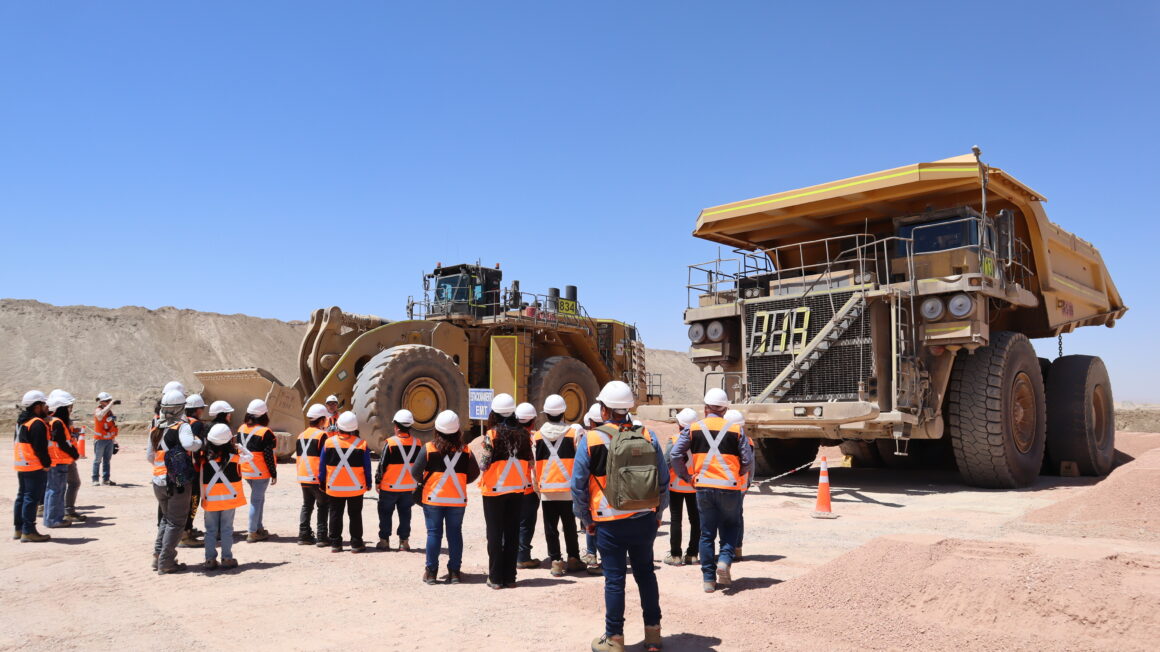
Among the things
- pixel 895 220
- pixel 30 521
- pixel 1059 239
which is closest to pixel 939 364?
pixel 895 220

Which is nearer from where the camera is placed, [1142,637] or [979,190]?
[1142,637]

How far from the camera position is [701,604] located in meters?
5.72

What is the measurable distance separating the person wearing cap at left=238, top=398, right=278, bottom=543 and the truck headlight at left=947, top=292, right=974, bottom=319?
8304 millimetres

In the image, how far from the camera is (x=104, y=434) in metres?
13.6

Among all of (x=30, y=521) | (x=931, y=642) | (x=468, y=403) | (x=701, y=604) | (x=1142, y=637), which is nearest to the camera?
(x=1142, y=637)

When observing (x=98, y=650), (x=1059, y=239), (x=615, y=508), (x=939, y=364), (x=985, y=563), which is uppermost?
(x=1059, y=239)

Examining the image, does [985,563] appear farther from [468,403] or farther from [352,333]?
[352,333]

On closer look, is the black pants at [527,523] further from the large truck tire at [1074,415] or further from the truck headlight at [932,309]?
the large truck tire at [1074,415]

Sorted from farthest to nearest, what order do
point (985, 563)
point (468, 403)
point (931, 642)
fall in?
point (468, 403)
point (985, 563)
point (931, 642)

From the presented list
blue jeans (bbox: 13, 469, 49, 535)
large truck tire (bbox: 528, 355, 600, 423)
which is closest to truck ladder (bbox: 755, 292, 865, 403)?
large truck tire (bbox: 528, 355, 600, 423)

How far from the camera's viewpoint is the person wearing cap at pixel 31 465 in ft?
28.6

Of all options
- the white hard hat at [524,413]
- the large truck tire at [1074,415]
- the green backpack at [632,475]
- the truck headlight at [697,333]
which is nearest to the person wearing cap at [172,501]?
the white hard hat at [524,413]

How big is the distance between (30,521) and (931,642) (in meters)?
8.82

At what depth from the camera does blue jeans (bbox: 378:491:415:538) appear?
796cm
